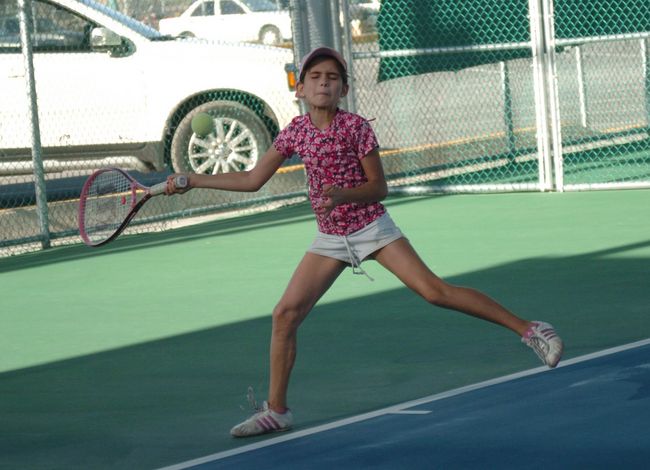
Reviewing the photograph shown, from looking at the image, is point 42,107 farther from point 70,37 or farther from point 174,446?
point 174,446

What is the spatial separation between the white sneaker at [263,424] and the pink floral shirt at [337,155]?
0.80 meters

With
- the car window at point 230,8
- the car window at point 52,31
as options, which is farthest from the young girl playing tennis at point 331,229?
the car window at point 230,8

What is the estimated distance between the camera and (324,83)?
6.22m

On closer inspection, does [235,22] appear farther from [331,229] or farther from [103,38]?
[331,229]

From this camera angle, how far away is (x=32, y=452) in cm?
629

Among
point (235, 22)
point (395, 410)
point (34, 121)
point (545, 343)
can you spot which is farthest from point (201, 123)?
point (235, 22)

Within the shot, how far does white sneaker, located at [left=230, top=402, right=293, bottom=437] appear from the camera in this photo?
624 cm

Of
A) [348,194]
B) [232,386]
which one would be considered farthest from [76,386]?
[348,194]

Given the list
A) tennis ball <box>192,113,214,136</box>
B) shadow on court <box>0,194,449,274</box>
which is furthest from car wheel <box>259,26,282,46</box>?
tennis ball <box>192,113,214,136</box>

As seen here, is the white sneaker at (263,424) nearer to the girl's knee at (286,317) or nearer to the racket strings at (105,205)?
the girl's knee at (286,317)

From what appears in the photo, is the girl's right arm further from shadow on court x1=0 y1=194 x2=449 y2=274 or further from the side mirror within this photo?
the side mirror

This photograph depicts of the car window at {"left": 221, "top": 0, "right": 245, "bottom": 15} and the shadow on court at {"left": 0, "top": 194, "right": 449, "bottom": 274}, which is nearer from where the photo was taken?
the shadow on court at {"left": 0, "top": 194, "right": 449, "bottom": 274}

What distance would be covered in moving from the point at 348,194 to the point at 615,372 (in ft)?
5.55

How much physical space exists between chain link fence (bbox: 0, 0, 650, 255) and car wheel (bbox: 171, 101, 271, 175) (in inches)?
0.6
